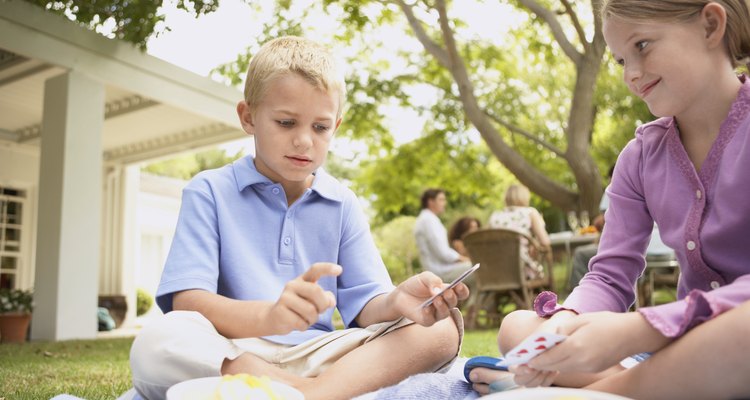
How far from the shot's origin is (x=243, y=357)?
1.80 meters

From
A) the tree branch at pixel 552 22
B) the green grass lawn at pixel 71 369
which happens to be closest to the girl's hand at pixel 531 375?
the green grass lawn at pixel 71 369

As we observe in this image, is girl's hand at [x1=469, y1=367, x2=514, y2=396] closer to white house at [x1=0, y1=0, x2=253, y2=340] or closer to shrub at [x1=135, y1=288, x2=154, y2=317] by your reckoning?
white house at [x1=0, y1=0, x2=253, y2=340]

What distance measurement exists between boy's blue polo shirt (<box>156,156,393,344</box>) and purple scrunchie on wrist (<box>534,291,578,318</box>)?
568mm

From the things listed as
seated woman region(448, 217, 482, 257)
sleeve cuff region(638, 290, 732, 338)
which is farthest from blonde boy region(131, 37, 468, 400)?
seated woman region(448, 217, 482, 257)

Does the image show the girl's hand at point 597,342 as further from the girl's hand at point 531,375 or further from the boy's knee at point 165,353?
the boy's knee at point 165,353

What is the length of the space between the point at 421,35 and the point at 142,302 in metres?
7.31

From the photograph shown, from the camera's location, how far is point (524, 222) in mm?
7496

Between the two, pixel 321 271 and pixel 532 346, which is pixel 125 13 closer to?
pixel 321 271

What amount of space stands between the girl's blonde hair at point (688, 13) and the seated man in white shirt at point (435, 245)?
236 inches

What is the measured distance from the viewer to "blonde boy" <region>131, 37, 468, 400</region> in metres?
1.76

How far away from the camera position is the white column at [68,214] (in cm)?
678

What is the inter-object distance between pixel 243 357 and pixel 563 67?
16444mm

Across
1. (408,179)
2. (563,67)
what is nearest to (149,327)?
(408,179)

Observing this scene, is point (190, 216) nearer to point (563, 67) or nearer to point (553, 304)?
point (553, 304)
